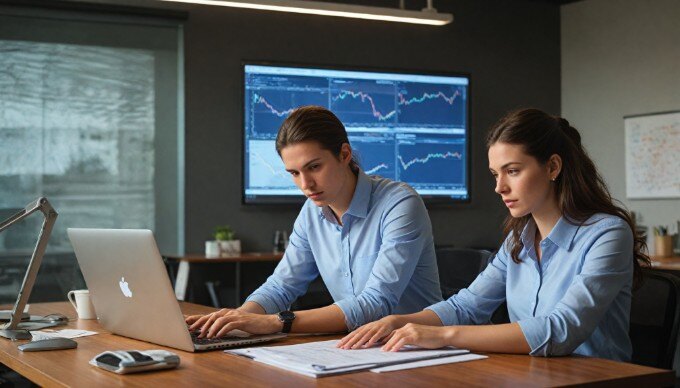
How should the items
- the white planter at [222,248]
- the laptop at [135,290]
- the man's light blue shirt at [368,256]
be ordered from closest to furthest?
the laptop at [135,290] → the man's light blue shirt at [368,256] → the white planter at [222,248]

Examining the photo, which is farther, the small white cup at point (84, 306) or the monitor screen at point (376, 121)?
the monitor screen at point (376, 121)

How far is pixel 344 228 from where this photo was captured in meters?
2.71

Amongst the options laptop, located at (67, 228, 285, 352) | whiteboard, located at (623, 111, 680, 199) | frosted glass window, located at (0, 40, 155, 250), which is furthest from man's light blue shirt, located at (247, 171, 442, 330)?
whiteboard, located at (623, 111, 680, 199)

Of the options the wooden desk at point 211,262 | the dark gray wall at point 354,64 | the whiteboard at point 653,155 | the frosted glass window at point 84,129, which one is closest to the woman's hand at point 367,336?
the wooden desk at point 211,262

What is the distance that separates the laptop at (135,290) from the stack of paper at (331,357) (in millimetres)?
124

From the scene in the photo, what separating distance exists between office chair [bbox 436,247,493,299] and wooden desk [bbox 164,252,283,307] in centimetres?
257

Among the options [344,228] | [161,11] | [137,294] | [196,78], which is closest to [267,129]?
[196,78]

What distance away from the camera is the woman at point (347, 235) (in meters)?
2.48

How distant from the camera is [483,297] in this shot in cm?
231

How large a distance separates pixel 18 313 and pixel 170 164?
11.1 feet

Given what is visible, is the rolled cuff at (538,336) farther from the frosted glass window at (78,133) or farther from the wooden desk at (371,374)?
the frosted glass window at (78,133)

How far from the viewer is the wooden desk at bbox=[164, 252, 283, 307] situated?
218 inches

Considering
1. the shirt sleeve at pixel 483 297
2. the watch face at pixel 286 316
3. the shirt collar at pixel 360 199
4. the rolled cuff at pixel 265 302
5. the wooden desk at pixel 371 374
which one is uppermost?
the shirt collar at pixel 360 199

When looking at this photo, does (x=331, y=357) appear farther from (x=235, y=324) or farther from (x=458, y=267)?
(x=458, y=267)
